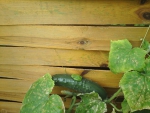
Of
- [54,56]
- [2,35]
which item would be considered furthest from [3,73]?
[54,56]

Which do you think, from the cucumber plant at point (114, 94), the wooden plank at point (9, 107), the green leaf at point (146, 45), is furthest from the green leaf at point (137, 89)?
the wooden plank at point (9, 107)

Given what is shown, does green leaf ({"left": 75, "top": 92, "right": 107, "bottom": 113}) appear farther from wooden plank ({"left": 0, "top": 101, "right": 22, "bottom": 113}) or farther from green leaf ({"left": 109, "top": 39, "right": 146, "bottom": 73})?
wooden plank ({"left": 0, "top": 101, "right": 22, "bottom": 113})

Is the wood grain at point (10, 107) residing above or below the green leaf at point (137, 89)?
below

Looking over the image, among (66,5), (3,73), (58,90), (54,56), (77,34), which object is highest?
(66,5)

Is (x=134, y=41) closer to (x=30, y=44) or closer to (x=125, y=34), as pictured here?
(x=125, y=34)

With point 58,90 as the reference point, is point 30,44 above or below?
above

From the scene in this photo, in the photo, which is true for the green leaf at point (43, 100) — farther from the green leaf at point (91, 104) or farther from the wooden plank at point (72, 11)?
the wooden plank at point (72, 11)

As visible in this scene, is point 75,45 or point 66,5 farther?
point 75,45

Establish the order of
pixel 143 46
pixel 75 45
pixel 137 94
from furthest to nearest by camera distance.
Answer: pixel 75 45 → pixel 143 46 → pixel 137 94
